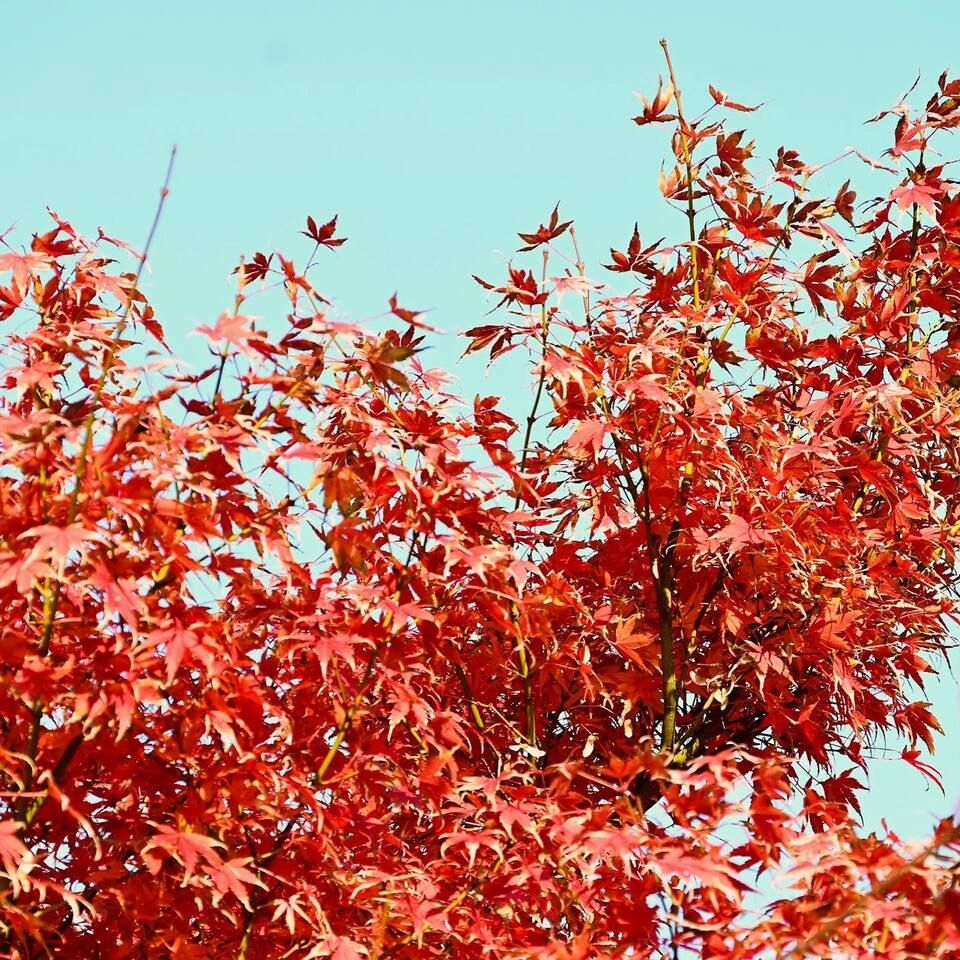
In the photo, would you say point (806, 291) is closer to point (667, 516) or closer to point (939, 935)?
point (667, 516)

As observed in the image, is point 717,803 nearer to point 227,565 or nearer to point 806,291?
point 227,565

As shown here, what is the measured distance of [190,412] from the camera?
2.50m

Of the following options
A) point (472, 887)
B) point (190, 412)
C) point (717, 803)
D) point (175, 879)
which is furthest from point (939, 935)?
point (190, 412)

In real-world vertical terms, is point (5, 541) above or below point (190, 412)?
below

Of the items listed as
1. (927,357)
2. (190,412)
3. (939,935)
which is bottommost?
(939,935)

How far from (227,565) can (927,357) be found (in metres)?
1.97

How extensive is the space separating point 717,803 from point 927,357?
157 cm

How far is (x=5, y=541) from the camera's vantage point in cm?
240

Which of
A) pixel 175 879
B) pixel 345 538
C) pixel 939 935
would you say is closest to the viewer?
pixel 939 935

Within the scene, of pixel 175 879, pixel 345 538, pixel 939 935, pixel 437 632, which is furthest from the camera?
pixel 437 632

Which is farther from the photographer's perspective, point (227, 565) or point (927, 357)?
point (927, 357)

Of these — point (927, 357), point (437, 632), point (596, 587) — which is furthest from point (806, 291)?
point (437, 632)

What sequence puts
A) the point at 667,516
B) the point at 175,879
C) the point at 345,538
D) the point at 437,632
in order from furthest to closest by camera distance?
the point at 667,516 < the point at 437,632 < the point at 175,879 < the point at 345,538

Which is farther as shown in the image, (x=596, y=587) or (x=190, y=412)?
(x=596, y=587)
